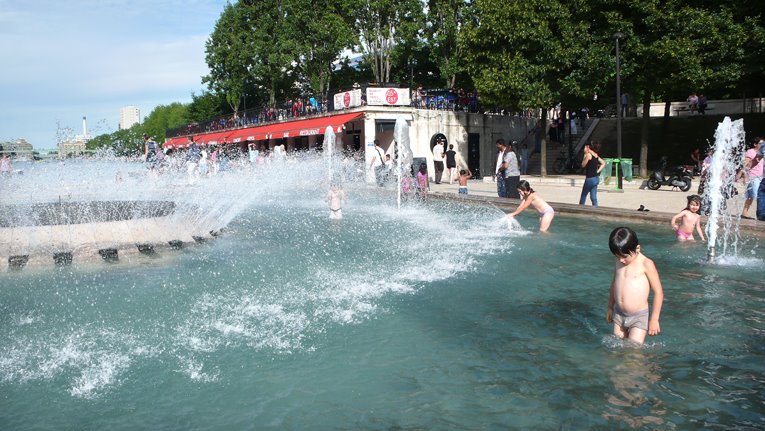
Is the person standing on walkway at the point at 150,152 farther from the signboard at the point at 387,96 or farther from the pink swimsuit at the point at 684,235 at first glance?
the pink swimsuit at the point at 684,235

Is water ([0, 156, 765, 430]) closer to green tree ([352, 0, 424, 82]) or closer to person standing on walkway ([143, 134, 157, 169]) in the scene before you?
person standing on walkway ([143, 134, 157, 169])

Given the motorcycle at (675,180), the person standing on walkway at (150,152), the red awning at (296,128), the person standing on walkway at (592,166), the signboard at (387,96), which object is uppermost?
the signboard at (387,96)

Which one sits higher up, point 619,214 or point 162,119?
point 162,119

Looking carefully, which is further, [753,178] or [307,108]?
[307,108]

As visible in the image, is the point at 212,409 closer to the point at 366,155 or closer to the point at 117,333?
the point at 117,333

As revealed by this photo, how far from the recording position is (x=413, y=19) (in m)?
35.3

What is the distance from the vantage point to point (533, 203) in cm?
1203

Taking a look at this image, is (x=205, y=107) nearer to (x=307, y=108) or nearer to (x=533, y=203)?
(x=307, y=108)

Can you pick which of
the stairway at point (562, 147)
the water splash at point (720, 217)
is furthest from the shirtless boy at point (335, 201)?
the stairway at point (562, 147)

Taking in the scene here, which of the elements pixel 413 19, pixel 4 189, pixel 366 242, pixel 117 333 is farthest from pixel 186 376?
pixel 413 19

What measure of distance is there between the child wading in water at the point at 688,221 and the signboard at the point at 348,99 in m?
20.9

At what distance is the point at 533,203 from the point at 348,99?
20412 millimetres

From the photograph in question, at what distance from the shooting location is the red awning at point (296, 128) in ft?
98.0

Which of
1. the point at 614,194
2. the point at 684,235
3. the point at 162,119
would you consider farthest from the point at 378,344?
the point at 162,119
